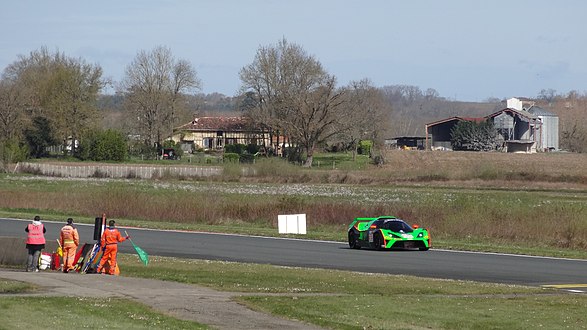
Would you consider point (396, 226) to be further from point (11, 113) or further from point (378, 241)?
point (11, 113)

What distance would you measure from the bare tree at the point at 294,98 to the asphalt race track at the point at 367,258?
66576 mm

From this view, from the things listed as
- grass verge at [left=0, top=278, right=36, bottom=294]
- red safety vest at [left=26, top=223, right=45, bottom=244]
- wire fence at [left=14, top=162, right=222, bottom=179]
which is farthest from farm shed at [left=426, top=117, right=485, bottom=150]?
grass verge at [left=0, top=278, right=36, bottom=294]

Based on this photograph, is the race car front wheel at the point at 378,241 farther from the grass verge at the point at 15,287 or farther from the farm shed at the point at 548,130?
the farm shed at the point at 548,130

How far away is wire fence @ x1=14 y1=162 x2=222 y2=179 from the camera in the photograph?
91.8 m

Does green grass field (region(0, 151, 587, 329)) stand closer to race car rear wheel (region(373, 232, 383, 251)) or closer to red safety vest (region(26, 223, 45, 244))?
red safety vest (region(26, 223, 45, 244))

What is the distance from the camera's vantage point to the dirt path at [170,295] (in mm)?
17406

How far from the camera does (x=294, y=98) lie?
373ft

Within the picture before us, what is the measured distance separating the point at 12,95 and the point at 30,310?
103 m

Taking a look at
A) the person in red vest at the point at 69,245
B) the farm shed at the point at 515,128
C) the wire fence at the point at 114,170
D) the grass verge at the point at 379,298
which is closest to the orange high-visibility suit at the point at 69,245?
the person in red vest at the point at 69,245

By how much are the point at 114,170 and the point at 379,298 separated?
77715mm

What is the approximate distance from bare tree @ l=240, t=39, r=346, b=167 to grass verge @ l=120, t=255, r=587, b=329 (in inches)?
3163

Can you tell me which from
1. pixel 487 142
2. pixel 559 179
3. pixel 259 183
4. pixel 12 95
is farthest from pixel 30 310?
pixel 487 142

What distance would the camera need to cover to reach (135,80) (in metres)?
134

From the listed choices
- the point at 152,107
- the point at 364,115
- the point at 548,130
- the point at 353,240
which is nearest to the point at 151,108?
the point at 152,107
